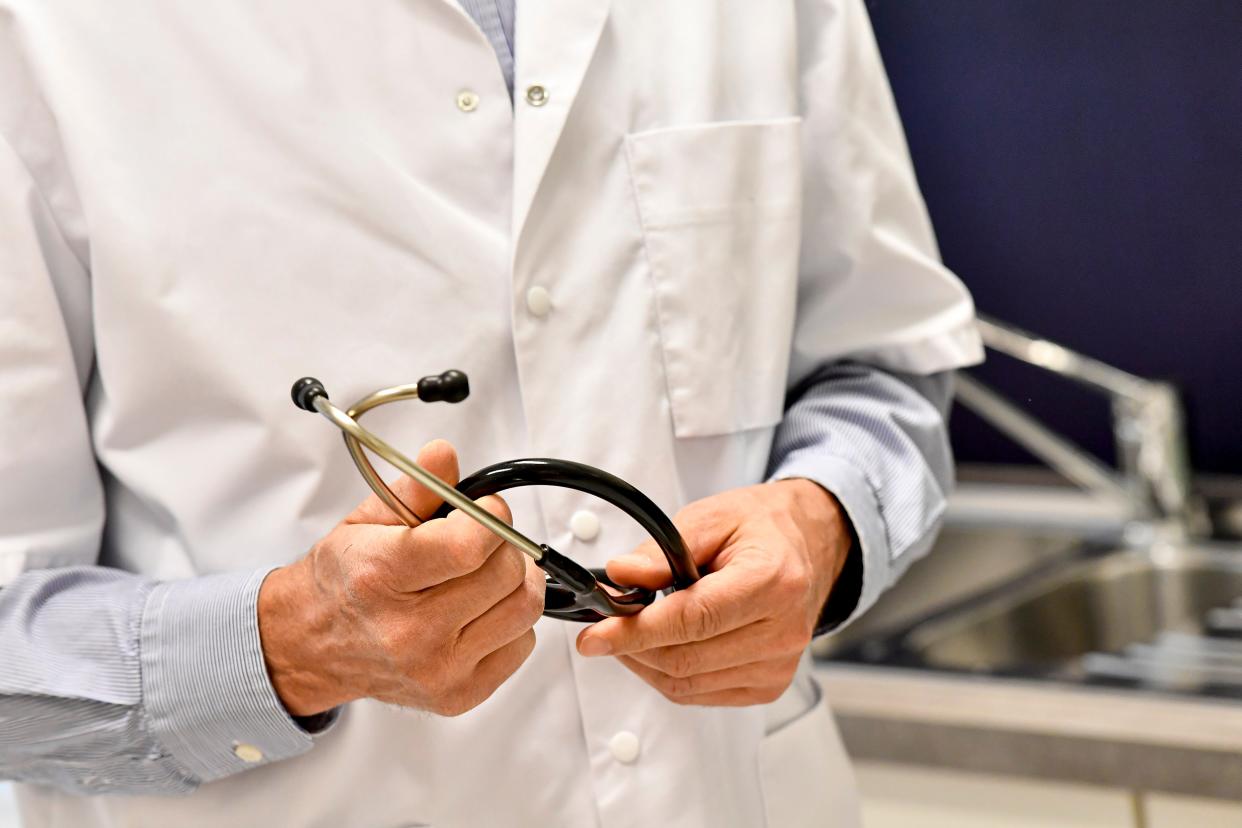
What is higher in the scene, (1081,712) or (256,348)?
(256,348)

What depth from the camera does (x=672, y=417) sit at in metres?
0.76

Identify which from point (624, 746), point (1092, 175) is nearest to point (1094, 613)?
point (1092, 175)

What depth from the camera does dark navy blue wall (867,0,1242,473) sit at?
1553 mm

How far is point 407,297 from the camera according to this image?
0.70 meters

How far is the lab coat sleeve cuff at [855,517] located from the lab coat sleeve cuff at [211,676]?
1.00ft

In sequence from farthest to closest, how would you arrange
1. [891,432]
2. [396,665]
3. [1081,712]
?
[1081,712]
[891,432]
[396,665]

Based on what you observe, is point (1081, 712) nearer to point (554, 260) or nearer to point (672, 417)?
point (672, 417)

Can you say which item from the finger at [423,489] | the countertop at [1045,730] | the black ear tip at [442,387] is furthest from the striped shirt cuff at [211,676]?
the countertop at [1045,730]

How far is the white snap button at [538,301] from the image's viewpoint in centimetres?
71

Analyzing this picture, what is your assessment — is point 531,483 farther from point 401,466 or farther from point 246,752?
point 246,752

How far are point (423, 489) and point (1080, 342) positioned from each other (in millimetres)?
1332

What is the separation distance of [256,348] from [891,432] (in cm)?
38

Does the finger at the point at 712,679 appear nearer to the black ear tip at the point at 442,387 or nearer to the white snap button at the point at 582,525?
the white snap button at the point at 582,525

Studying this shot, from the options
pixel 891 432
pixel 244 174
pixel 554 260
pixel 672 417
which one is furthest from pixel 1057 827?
pixel 244 174
